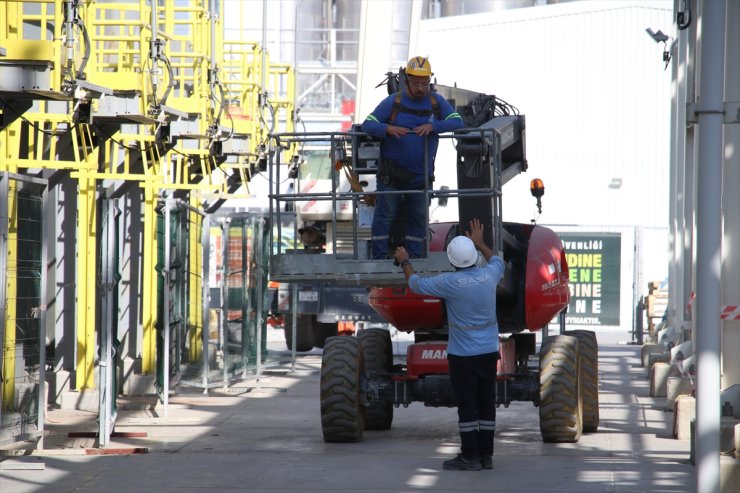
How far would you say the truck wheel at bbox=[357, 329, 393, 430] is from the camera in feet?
45.4

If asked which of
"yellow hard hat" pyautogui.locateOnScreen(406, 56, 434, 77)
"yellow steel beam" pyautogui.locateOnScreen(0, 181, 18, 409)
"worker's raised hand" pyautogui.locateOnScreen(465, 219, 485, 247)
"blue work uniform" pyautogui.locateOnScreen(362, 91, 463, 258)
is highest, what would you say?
"yellow hard hat" pyautogui.locateOnScreen(406, 56, 434, 77)

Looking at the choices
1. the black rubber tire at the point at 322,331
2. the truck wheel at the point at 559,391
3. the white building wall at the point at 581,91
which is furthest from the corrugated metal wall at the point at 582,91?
the truck wheel at the point at 559,391

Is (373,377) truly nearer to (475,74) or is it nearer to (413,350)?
(413,350)

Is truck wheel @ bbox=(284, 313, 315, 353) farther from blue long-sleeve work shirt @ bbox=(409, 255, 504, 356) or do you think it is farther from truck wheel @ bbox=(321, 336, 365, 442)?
blue long-sleeve work shirt @ bbox=(409, 255, 504, 356)

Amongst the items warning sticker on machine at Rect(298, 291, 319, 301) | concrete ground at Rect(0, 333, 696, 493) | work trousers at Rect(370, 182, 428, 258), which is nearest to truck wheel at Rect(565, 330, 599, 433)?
concrete ground at Rect(0, 333, 696, 493)

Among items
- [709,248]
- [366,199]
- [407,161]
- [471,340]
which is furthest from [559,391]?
[709,248]

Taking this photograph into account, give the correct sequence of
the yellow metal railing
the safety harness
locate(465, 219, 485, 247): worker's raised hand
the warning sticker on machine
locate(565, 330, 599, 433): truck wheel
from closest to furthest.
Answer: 1. the safety harness
2. locate(465, 219, 485, 247): worker's raised hand
3. the yellow metal railing
4. locate(565, 330, 599, 433): truck wheel
5. the warning sticker on machine

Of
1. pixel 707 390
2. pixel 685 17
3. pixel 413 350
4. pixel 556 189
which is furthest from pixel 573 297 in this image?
pixel 707 390

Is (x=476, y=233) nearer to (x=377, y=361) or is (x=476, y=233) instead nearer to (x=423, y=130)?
(x=423, y=130)

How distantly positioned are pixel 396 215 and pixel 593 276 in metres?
22.8

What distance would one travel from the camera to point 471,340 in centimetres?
1118

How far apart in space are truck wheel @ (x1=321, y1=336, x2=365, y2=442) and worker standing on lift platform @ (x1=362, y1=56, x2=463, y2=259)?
5.77 feet

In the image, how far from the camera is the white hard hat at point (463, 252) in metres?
10.9

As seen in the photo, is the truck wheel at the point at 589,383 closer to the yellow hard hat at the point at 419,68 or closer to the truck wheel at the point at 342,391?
the truck wheel at the point at 342,391
